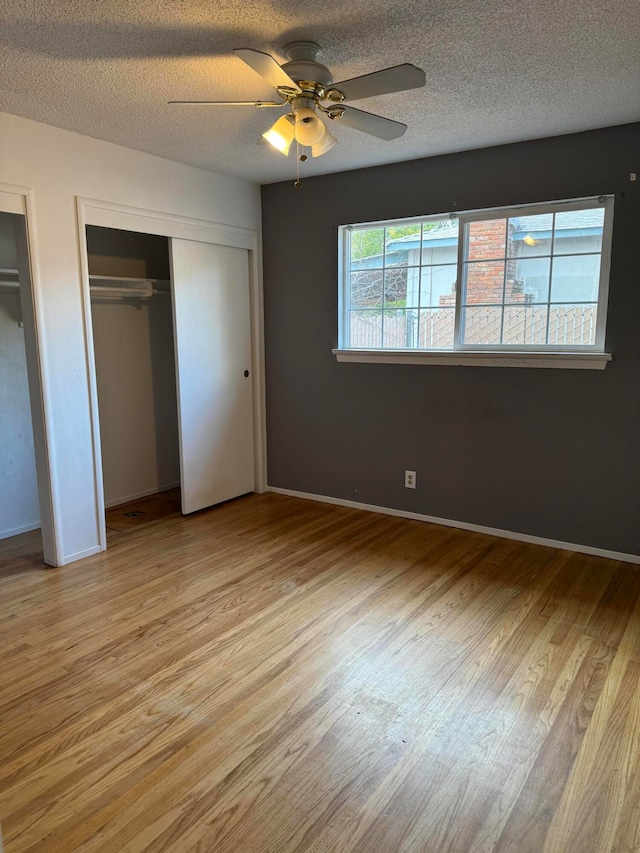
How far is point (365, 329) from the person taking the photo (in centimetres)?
423

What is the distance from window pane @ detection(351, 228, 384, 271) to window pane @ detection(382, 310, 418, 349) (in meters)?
0.39

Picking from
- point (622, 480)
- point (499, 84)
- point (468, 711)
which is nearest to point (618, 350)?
point (622, 480)

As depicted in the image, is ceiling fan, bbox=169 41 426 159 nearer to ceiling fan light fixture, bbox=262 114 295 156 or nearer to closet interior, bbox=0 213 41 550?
ceiling fan light fixture, bbox=262 114 295 156

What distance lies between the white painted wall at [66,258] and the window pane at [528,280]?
7.56 ft

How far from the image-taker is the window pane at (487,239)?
11.8 ft

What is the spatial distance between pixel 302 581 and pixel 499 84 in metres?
2.60

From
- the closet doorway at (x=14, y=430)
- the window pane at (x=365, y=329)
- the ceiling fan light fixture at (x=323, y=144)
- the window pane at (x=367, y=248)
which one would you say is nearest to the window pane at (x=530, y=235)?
the window pane at (x=367, y=248)

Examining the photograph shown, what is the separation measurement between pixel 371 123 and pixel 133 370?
2.89 metres

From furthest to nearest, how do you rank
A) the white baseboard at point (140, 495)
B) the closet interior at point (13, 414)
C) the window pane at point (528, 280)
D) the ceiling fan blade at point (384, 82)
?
1. the white baseboard at point (140, 495)
2. the closet interior at point (13, 414)
3. the window pane at point (528, 280)
4. the ceiling fan blade at point (384, 82)

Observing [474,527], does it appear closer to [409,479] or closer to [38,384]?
[409,479]

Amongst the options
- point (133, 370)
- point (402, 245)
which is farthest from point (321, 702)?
point (133, 370)

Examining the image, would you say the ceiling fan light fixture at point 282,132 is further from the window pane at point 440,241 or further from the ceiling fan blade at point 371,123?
the window pane at point 440,241

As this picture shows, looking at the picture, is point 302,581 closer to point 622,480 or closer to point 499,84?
point 622,480

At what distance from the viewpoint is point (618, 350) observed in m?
3.22
